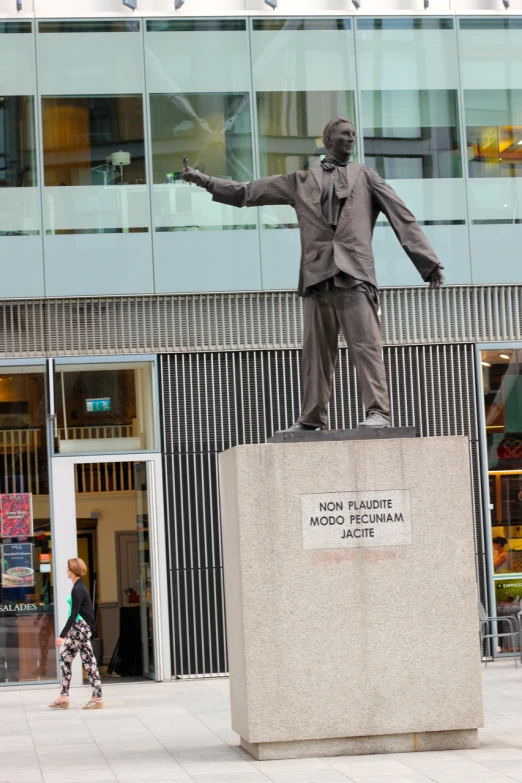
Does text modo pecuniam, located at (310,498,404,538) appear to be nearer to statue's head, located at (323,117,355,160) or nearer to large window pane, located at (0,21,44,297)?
statue's head, located at (323,117,355,160)

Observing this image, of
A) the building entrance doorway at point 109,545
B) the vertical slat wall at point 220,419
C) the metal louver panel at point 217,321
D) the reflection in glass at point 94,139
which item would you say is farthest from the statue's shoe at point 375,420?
the building entrance doorway at point 109,545

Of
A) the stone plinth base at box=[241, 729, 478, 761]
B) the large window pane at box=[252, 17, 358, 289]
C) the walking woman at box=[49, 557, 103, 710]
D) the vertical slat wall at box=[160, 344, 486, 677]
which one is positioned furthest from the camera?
the large window pane at box=[252, 17, 358, 289]

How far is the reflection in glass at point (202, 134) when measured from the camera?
54.5ft

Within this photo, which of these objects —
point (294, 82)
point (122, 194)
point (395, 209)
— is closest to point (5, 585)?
point (122, 194)

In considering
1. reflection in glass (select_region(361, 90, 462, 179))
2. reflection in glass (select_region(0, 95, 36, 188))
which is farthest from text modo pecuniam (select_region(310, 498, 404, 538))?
reflection in glass (select_region(0, 95, 36, 188))

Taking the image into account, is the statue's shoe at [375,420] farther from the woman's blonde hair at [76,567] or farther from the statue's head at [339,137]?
the woman's blonde hair at [76,567]

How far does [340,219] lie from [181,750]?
166 inches

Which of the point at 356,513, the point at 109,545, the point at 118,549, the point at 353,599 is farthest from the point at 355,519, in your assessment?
the point at 109,545

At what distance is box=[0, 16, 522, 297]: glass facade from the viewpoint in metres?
16.4

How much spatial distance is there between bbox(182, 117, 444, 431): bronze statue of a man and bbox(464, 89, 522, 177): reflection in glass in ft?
24.2

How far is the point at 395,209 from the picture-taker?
10.1m

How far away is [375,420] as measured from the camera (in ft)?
32.5

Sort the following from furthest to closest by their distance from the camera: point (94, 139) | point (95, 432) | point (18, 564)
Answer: point (94, 139)
point (95, 432)
point (18, 564)

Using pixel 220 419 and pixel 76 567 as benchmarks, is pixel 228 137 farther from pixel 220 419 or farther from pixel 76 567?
pixel 76 567
